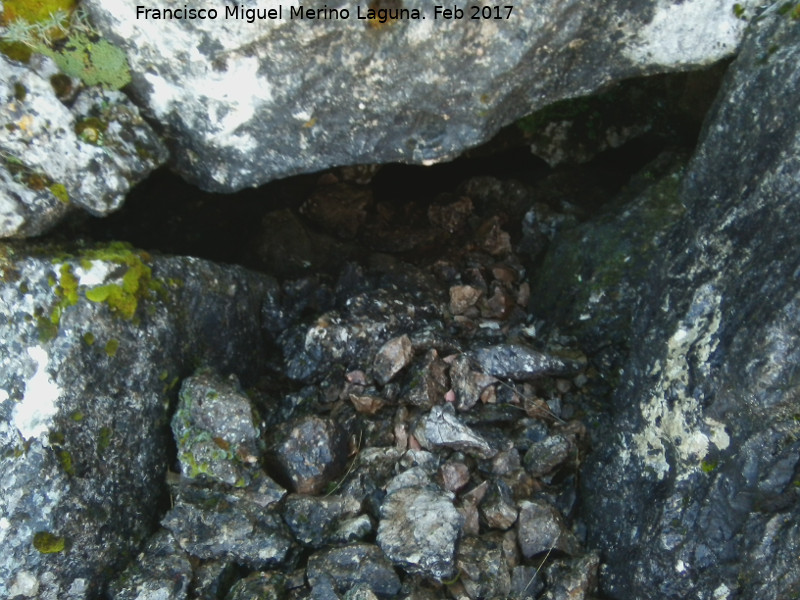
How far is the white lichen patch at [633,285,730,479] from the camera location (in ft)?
8.76

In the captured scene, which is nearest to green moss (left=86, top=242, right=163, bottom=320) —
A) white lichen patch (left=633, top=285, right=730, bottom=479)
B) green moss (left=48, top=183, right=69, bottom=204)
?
green moss (left=48, top=183, right=69, bottom=204)

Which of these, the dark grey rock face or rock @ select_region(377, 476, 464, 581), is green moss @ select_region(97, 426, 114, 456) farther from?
the dark grey rock face

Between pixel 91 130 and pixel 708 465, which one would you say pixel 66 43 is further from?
pixel 708 465

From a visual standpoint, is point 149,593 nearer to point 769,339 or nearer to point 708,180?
point 769,339

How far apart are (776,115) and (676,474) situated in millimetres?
1401

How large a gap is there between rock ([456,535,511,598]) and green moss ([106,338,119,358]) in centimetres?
161

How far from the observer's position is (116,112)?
2957 mm

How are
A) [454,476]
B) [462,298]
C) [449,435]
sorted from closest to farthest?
1. [454,476]
2. [449,435]
3. [462,298]

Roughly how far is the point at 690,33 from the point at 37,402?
305 cm

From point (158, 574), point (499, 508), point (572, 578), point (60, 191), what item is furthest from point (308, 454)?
point (60, 191)

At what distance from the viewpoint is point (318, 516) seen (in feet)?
10.1

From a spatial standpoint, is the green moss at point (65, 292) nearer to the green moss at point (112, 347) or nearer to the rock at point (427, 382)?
the green moss at point (112, 347)

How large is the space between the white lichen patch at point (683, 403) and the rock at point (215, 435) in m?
1.64

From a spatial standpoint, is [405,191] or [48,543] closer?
[48,543]
